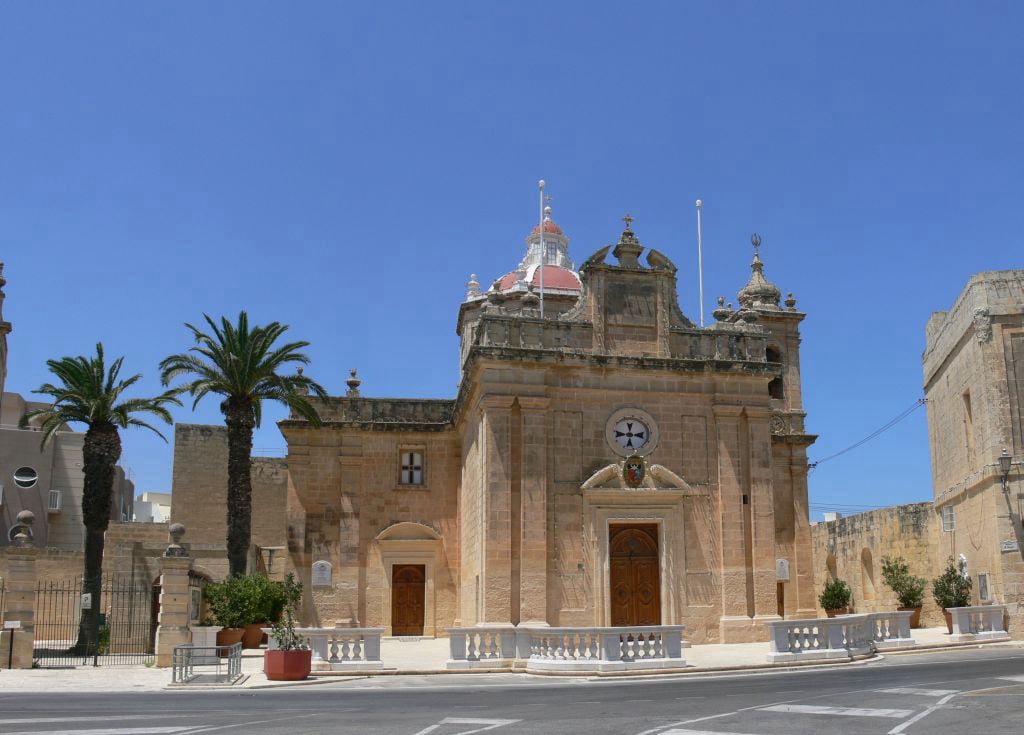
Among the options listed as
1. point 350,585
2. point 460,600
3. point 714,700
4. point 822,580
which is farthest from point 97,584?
point 822,580

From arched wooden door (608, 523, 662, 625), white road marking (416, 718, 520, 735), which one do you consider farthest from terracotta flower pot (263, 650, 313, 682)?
arched wooden door (608, 523, 662, 625)

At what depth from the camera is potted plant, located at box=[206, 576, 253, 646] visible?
1032 inches

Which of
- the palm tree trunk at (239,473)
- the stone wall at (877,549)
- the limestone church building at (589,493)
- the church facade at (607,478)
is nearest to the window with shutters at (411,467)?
the limestone church building at (589,493)

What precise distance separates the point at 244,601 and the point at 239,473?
4233 millimetres

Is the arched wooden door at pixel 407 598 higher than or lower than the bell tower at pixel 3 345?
lower

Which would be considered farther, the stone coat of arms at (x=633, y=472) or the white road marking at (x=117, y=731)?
the stone coat of arms at (x=633, y=472)

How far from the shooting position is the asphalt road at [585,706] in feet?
36.1

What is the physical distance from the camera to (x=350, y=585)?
31062mm

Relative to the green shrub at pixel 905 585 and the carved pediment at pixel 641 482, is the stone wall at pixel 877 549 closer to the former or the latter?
the green shrub at pixel 905 585

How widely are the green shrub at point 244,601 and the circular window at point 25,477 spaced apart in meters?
23.3

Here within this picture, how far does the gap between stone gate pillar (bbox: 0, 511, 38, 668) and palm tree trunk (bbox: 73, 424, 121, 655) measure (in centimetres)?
380

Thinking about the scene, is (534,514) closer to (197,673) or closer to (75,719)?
(197,673)

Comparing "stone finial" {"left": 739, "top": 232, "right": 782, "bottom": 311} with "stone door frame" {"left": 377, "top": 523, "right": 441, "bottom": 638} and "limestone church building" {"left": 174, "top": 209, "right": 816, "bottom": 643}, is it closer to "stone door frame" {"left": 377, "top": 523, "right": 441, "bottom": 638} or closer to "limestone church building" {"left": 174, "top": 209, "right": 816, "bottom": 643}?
"limestone church building" {"left": 174, "top": 209, "right": 816, "bottom": 643}

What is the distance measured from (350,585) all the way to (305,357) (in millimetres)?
7214
